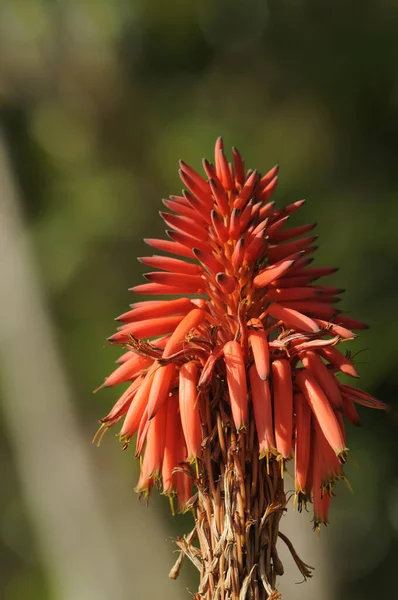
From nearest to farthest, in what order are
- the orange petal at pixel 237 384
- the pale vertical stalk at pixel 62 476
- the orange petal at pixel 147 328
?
the orange petal at pixel 237 384 < the orange petal at pixel 147 328 < the pale vertical stalk at pixel 62 476

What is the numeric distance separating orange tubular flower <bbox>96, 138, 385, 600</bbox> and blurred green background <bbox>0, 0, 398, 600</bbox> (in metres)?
2.66

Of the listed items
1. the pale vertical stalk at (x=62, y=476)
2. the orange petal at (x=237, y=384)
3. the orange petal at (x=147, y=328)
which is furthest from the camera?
the pale vertical stalk at (x=62, y=476)

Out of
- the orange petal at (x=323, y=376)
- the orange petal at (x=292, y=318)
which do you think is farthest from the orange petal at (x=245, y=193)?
the orange petal at (x=323, y=376)

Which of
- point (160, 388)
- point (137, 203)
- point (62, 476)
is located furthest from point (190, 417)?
point (137, 203)

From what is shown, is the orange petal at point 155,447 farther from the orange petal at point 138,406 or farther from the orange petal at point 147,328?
the orange petal at point 147,328

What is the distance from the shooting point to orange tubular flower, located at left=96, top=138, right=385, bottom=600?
1.25 meters

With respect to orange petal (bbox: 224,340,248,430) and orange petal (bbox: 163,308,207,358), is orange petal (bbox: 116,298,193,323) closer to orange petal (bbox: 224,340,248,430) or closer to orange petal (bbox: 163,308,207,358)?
orange petal (bbox: 163,308,207,358)

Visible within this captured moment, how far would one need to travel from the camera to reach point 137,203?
4.98 m

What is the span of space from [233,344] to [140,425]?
0.76ft

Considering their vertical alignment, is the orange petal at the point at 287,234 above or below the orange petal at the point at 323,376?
above

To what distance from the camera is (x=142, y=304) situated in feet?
4.50

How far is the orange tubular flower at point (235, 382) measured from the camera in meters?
1.25

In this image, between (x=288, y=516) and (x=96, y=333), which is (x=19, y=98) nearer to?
(x=96, y=333)

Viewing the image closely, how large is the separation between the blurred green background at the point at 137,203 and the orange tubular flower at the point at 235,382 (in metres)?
2.66
